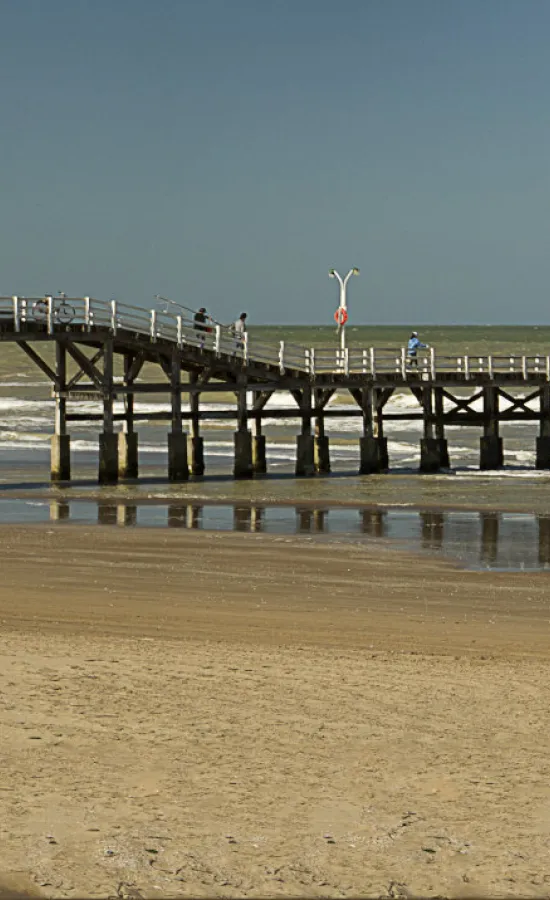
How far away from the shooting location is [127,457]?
35.1 metres

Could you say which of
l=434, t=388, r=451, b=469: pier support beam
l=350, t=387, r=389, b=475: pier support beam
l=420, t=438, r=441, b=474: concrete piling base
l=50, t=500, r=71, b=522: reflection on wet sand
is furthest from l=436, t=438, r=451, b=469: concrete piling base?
l=50, t=500, r=71, b=522: reflection on wet sand

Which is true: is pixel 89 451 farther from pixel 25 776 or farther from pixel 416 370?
pixel 25 776

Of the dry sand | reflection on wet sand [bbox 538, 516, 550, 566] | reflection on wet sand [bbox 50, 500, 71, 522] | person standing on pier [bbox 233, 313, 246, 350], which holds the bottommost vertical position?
the dry sand

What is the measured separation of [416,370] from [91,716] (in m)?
31.6

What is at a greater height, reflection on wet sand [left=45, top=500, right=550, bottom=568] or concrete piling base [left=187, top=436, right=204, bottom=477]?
concrete piling base [left=187, top=436, right=204, bottom=477]

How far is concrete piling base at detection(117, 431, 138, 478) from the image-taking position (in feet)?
Answer: 115

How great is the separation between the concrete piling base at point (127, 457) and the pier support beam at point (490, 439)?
10263 millimetres

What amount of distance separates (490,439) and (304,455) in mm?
6033

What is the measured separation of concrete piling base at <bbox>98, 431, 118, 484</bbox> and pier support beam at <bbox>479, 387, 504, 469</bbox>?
11.3m

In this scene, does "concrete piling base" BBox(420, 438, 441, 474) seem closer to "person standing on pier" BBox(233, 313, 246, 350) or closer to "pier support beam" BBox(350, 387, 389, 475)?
"pier support beam" BBox(350, 387, 389, 475)

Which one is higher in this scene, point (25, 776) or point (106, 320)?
point (106, 320)

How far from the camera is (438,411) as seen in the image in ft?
140

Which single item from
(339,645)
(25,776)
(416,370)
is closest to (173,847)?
(25,776)

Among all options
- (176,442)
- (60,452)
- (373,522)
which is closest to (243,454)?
(176,442)
